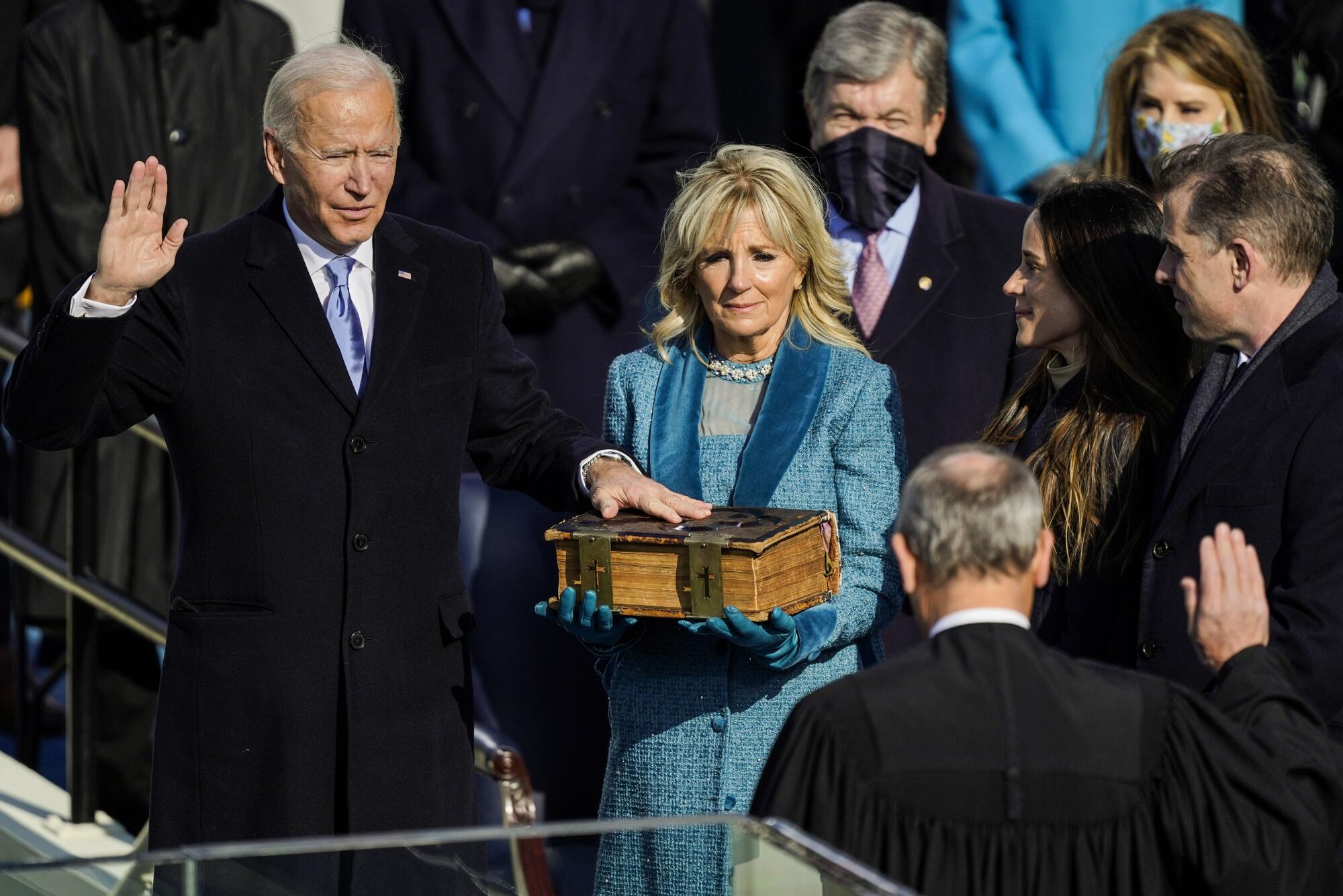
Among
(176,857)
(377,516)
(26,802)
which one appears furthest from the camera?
(26,802)

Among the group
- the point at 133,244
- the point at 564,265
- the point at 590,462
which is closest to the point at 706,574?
the point at 590,462

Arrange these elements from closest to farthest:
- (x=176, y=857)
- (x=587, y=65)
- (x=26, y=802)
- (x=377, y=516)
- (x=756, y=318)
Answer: (x=176, y=857), (x=377, y=516), (x=756, y=318), (x=26, y=802), (x=587, y=65)

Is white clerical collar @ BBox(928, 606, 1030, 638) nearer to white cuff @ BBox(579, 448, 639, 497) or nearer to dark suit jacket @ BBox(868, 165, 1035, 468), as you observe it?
white cuff @ BBox(579, 448, 639, 497)

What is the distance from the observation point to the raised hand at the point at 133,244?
3.60 meters

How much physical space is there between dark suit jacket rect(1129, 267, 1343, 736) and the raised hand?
1.96 meters

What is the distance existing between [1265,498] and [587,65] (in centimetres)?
285

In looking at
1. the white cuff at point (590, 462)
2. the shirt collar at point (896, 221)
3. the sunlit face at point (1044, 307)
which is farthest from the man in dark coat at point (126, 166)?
the sunlit face at point (1044, 307)

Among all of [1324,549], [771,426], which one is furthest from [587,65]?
[1324,549]

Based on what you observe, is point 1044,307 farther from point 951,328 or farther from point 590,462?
point 590,462

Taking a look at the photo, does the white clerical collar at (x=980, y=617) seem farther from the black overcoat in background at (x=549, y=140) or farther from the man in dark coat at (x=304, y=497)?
the black overcoat in background at (x=549, y=140)

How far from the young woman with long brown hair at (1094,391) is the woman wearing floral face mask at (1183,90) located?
1.03 metres

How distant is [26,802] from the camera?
5.29m

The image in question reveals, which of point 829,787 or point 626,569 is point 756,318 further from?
point 829,787

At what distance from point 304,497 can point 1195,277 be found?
1797 mm
